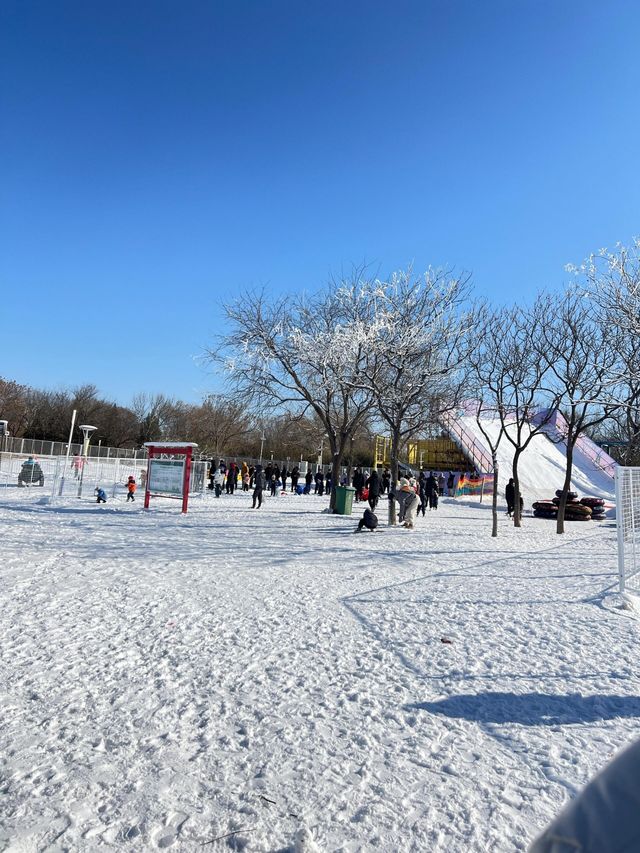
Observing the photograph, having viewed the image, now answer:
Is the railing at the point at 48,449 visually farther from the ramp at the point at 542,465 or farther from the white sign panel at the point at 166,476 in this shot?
the ramp at the point at 542,465

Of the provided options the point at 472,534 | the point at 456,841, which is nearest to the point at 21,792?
the point at 456,841

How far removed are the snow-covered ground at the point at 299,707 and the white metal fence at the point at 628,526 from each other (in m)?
0.41

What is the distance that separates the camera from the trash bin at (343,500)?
21.2m

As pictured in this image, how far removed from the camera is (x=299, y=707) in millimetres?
4156

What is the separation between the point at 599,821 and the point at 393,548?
40.1 feet

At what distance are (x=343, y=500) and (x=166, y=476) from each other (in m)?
6.26

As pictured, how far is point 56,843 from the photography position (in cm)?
259

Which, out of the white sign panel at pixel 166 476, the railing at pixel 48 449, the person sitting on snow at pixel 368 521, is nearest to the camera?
the person sitting on snow at pixel 368 521

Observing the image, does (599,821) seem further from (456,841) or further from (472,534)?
(472,534)

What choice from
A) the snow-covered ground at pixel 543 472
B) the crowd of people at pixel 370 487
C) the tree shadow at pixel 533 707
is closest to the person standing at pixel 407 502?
the crowd of people at pixel 370 487

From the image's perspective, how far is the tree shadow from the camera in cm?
407

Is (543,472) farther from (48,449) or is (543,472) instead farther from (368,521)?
(48,449)

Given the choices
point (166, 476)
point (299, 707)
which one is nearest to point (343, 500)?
point (166, 476)

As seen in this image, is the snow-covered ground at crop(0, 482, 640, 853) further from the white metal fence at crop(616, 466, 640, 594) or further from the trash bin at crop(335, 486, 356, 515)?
the trash bin at crop(335, 486, 356, 515)
